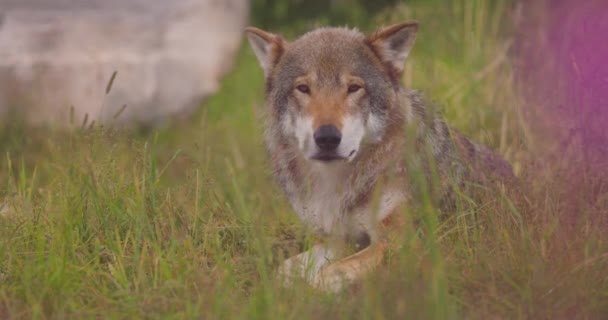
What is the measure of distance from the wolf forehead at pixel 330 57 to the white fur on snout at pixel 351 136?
25cm

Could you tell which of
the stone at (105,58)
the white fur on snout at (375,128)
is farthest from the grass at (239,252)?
the stone at (105,58)

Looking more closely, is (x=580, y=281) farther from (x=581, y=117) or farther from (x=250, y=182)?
(x=250, y=182)

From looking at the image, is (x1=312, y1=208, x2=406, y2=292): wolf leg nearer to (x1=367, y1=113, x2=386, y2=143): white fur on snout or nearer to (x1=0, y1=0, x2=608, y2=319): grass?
(x1=0, y1=0, x2=608, y2=319): grass

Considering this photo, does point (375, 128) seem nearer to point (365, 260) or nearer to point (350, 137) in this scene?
point (350, 137)

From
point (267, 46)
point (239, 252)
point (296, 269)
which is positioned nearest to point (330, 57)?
point (267, 46)

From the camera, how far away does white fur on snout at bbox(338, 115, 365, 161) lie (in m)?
4.54

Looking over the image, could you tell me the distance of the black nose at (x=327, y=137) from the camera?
14.6 ft

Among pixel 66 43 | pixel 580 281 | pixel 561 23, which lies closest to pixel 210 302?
pixel 580 281

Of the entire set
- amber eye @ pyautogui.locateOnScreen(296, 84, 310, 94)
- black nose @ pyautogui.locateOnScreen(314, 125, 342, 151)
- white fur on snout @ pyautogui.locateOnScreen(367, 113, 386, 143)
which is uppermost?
amber eye @ pyautogui.locateOnScreen(296, 84, 310, 94)

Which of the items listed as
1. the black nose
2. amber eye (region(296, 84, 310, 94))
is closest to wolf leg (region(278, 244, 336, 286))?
the black nose

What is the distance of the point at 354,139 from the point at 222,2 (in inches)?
245

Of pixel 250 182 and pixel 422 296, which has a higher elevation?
pixel 422 296

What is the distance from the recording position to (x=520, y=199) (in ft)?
14.7

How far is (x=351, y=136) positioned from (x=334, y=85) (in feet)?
1.02
